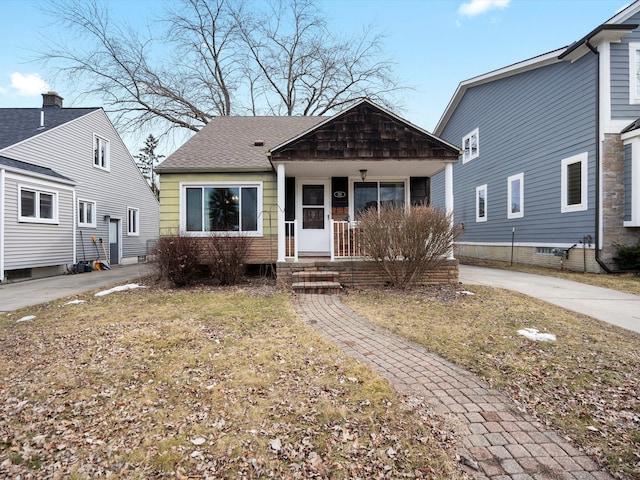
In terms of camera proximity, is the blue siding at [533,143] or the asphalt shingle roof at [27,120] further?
the asphalt shingle roof at [27,120]

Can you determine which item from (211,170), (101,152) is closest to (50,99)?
(101,152)

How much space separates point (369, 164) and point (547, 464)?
24.6ft

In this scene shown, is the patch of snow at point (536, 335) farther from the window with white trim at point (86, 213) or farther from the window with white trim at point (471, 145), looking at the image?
the window with white trim at point (86, 213)

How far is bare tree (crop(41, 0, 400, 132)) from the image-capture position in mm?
18516

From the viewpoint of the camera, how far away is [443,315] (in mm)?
5301

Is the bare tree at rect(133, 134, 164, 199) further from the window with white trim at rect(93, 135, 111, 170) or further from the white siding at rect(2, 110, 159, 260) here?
the window with white trim at rect(93, 135, 111, 170)

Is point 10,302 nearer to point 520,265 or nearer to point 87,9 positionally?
point 520,265

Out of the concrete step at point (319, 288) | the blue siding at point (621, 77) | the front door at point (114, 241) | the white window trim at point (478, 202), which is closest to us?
the concrete step at point (319, 288)

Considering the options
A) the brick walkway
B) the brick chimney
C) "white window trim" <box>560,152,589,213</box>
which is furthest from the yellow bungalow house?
the brick chimney

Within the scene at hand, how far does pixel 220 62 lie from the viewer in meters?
21.2

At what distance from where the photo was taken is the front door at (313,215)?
9.95 meters

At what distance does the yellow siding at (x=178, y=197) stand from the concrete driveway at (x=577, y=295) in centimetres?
589

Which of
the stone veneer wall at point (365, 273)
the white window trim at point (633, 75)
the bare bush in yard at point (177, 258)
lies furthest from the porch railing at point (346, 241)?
the white window trim at point (633, 75)

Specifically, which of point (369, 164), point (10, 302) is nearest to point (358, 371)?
point (369, 164)
